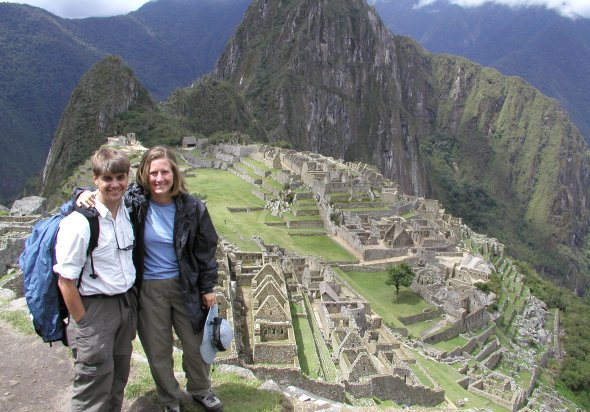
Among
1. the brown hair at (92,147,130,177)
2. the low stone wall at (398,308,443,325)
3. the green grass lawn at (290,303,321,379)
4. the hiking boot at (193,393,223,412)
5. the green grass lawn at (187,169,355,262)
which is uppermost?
the brown hair at (92,147,130,177)

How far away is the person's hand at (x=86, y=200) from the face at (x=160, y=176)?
762 millimetres

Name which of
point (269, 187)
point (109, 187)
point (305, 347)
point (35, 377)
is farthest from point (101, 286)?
point (269, 187)

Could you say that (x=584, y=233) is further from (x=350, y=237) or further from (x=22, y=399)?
(x=22, y=399)

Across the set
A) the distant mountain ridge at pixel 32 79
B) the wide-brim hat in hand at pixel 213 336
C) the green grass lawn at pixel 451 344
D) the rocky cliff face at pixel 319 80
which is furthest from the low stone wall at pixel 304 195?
the rocky cliff face at pixel 319 80

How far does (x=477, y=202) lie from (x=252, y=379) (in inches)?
6901

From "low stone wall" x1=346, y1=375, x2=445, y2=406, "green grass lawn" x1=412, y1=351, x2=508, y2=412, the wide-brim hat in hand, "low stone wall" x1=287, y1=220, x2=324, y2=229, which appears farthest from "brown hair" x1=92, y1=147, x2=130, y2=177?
"low stone wall" x1=287, y1=220, x2=324, y2=229

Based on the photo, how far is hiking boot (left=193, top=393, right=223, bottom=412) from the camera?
7.47 m

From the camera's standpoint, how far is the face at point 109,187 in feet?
21.1

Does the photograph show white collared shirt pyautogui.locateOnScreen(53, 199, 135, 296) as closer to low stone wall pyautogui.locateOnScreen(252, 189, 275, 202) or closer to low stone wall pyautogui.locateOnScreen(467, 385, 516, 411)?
low stone wall pyautogui.locateOnScreen(467, 385, 516, 411)

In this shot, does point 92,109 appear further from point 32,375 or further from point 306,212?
point 32,375

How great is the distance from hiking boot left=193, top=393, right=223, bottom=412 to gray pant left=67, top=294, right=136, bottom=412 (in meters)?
1.29

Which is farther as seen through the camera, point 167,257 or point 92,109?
point 92,109

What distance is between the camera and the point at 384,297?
3312 centimetres

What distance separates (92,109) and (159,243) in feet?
355
